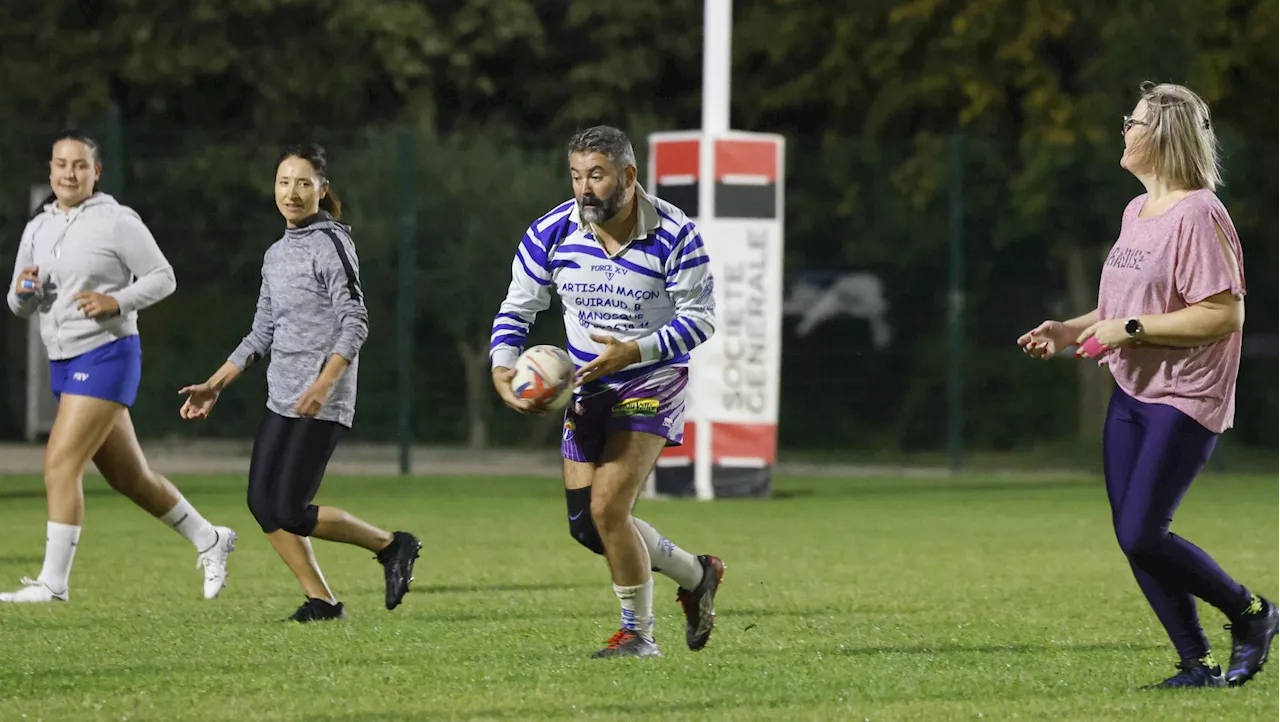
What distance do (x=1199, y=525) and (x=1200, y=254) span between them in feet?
26.8

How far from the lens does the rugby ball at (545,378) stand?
7051 mm

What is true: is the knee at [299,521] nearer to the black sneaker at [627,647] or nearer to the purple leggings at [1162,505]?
the black sneaker at [627,647]

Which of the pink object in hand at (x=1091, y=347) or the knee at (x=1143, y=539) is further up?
the pink object in hand at (x=1091, y=347)

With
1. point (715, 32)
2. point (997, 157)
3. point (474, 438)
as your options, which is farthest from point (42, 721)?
point (997, 157)

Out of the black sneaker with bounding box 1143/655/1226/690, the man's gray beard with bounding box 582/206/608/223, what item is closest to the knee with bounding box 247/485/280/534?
the man's gray beard with bounding box 582/206/608/223

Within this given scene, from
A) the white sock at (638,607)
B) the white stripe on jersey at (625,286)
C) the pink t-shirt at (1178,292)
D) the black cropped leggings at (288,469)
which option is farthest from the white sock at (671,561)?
the pink t-shirt at (1178,292)

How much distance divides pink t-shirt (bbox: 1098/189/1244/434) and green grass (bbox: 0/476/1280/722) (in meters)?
0.93

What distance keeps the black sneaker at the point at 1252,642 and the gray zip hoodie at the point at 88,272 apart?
4.76m

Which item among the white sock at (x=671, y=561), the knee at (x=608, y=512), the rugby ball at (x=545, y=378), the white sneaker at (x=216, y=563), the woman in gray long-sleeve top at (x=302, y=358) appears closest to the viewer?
the rugby ball at (x=545, y=378)

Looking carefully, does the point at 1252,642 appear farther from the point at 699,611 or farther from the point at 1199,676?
the point at 699,611

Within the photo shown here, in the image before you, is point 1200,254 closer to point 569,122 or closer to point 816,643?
point 816,643

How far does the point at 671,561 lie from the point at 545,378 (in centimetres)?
103

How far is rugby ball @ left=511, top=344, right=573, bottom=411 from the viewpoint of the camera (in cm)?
705

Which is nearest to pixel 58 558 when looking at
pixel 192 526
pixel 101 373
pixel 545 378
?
pixel 192 526
